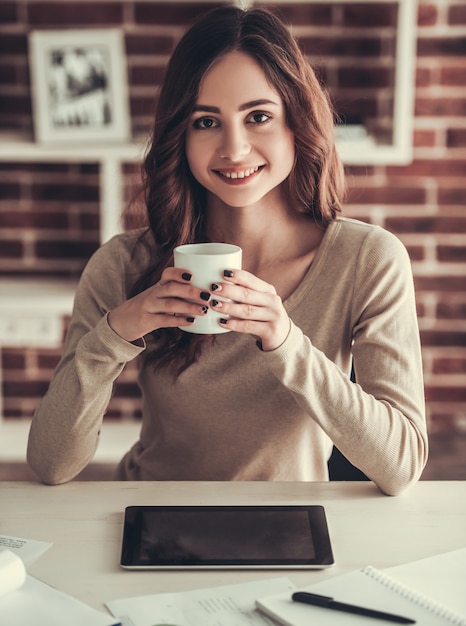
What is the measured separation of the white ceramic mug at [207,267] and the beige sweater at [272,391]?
18 centimetres

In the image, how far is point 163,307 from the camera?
115cm

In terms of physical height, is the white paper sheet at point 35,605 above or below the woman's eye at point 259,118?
below

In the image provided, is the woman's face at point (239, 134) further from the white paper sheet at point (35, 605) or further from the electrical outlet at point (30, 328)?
the electrical outlet at point (30, 328)

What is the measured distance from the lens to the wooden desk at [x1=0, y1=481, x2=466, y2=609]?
970 millimetres

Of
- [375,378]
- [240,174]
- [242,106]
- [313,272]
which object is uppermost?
[242,106]

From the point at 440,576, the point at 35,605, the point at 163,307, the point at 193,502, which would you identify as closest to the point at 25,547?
the point at 35,605

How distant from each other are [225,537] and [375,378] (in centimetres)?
40

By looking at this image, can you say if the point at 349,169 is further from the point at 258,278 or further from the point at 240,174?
the point at 258,278

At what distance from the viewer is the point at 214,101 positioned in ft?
4.46

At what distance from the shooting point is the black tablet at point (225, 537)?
0.99 m

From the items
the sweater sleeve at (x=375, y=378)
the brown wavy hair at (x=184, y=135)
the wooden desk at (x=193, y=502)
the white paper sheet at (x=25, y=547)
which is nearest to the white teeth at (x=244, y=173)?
the brown wavy hair at (x=184, y=135)

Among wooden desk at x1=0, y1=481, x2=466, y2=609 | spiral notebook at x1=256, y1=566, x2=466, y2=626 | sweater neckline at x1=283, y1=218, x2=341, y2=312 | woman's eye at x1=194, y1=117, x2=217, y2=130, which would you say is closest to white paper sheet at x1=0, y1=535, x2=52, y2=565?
wooden desk at x1=0, y1=481, x2=466, y2=609

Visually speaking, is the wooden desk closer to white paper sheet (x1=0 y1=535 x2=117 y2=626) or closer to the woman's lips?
white paper sheet (x1=0 y1=535 x2=117 y2=626)

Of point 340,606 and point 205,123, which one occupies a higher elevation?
point 205,123
